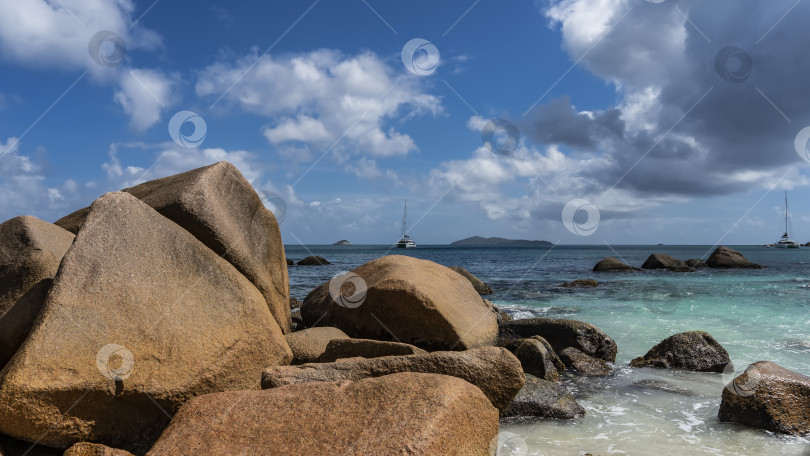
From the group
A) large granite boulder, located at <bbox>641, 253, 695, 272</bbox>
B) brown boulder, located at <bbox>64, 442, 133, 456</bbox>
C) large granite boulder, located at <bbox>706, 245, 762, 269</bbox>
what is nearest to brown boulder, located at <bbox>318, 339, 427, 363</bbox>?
brown boulder, located at <bbox>64, 442, 133, 456</bbox>

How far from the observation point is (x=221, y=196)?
6.53m

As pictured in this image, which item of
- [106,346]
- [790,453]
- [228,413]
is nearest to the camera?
[228,413]

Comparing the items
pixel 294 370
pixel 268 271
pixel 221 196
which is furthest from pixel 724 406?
pixel 221 196

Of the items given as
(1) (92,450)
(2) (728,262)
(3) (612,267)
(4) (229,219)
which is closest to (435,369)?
(1) (92,450)

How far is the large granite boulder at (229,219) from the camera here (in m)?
6.00

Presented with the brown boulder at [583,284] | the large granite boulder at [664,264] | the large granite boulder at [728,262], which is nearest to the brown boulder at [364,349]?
the brown boulder at [583,284]

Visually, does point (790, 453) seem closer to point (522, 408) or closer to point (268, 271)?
point (522, 408)

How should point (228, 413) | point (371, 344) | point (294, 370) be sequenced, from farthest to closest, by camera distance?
1. point (371, 344)
2. point (294, 370)
3. point (228, 413)

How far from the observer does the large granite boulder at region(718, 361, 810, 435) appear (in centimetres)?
568

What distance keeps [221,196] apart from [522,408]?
4393 millimetres

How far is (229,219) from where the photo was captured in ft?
21.2

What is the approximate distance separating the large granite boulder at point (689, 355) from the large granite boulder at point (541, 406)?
10.5ft

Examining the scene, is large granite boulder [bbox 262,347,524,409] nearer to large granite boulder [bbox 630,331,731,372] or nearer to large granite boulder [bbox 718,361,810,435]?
large granite boulder [bbox 718,361,810,435]

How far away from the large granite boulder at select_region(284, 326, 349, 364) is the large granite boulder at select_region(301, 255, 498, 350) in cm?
108
